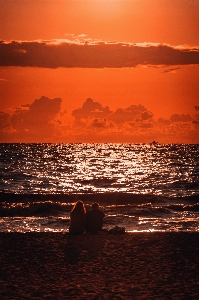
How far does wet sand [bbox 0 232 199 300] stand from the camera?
1227 cm

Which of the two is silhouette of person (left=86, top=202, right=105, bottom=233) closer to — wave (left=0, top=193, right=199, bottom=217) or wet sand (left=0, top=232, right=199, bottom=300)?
wet sand (left=0, top=232, right=199, bottom=300)

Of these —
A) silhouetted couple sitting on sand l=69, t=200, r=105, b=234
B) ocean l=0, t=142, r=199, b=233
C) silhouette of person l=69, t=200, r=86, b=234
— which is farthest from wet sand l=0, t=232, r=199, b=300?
ocean l=0, t=142, r=199, b=233

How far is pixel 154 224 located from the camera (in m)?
29.0

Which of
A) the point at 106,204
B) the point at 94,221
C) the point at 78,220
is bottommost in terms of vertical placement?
the point at 106,204

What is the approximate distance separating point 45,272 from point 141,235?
20.5ft

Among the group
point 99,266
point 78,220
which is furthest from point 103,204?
point 99,266

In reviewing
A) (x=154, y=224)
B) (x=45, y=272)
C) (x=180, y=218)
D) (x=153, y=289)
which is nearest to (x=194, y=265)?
(x=153, y=289)

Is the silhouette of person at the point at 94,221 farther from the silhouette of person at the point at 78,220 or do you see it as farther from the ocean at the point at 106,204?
the ocean at the point at 106,204

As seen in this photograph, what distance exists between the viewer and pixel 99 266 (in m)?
14.6

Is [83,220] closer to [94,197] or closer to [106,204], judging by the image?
[106,204]

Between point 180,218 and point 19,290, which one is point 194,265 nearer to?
point 19,290

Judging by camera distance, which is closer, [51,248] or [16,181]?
[51,248]

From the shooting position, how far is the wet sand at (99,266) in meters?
12.3

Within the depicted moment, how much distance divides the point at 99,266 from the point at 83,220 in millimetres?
6406
